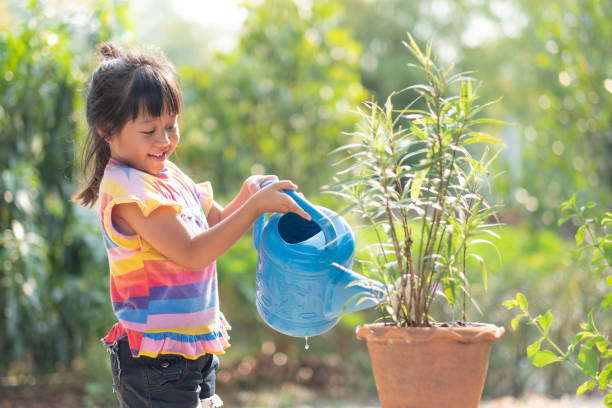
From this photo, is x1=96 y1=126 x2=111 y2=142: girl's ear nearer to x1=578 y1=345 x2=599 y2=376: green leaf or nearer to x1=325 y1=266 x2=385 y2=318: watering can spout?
x1=325 y1=266 x2=385 y2=318: watering can spout

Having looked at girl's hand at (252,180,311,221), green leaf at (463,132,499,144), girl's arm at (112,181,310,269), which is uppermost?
green leaf at (463,132,499,144)

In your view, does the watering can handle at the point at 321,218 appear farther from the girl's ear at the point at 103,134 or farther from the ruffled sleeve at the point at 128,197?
the girl's ear at the point at 103,134

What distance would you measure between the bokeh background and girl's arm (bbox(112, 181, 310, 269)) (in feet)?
3.76

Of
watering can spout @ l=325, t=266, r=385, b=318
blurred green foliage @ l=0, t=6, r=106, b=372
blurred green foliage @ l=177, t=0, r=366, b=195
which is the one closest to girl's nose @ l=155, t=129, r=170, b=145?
watering can spout @ l=325, t=266, r=385, b=318

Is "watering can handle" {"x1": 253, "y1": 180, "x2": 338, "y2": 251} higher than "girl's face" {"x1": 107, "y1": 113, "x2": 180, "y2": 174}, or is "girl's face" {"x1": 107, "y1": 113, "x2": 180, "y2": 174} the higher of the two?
"girl's face" {"x1": 107, "y1": 113, "x2": 180, "y2": 174}

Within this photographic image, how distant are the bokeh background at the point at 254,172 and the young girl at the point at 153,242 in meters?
0.92

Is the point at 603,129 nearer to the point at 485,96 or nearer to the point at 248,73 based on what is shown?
the point at 248,73

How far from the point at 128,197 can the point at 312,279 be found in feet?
1.69

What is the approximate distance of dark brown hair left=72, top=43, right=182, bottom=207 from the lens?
5.95ft

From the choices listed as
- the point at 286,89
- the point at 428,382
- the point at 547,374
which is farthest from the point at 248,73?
the point at 428,382

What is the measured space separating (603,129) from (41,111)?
4008 mm

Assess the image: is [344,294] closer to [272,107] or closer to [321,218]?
[321,218]

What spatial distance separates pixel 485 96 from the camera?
20750 mm

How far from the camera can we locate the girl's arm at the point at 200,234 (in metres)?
1.74
